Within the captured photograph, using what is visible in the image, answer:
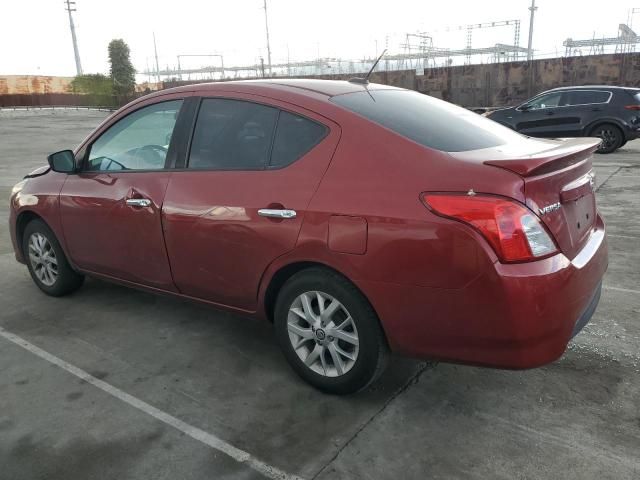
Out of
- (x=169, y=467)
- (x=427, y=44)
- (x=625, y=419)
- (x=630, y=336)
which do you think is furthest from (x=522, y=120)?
(x=427, y=44)

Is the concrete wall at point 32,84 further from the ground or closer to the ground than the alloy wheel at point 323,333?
further from the ground

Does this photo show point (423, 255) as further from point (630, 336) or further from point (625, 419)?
point (630, 336)

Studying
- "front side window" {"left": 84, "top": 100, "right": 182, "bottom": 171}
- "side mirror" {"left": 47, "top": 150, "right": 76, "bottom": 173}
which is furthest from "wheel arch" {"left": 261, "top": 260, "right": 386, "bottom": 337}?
"side mirror" {"left": 47, "top": 150, "right": 76, "bottom": 173}

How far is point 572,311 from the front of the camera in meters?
2.42

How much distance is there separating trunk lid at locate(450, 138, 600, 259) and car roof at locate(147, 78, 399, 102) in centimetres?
97

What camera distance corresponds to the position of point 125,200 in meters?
3.56

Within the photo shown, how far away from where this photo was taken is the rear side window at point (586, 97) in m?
12.3

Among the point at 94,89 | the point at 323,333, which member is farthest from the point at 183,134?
Result: the point at 94,89

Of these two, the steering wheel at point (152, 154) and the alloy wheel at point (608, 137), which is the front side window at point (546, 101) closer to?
the alloy wheel at point (608, 137)

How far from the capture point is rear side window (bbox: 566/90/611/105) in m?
12.3

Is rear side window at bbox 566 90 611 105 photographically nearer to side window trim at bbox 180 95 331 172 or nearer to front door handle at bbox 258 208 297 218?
side window trim at bbox 180 95 331 172

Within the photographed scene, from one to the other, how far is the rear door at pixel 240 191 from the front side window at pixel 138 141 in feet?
0.94

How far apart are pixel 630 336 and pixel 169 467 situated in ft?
9.54

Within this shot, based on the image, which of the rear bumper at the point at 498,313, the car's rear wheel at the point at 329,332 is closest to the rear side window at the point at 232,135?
the car's rear wheel at the point at 329,332
